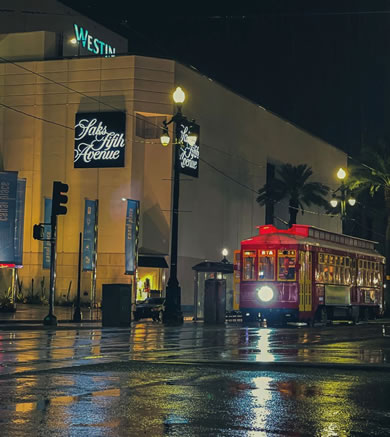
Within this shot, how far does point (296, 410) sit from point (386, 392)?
7.48 ft

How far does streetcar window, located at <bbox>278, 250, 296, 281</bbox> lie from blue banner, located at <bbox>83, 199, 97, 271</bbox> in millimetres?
20846

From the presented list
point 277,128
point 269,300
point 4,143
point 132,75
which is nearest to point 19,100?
point 4,143

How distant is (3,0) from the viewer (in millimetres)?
68625

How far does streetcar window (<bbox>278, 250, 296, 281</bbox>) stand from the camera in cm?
3584

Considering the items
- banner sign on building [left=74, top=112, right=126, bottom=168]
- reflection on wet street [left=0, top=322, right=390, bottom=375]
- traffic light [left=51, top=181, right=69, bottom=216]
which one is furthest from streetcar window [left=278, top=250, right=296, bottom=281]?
banner sign on building [left=74, top=112, right=126, bottom=168]

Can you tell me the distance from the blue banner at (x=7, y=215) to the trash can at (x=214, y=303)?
35.3 ft

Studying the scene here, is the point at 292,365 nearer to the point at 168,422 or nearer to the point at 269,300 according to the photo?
the point at 168,422

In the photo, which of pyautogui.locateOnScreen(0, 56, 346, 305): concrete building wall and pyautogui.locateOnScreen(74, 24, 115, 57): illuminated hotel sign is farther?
pyautogui.locateOnScreen(74, 24, 115, 57): illuminated hotel sign

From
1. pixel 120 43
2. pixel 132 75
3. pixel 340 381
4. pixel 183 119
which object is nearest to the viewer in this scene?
pixel 340 381

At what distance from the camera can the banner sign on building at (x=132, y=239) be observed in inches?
2327

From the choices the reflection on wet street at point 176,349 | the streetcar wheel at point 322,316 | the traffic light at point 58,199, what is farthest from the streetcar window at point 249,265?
the reflection on wet street at point 176,349

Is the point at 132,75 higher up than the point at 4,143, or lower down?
higher up

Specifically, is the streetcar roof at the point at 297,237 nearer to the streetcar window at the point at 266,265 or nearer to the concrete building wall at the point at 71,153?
the streetcar window at the point at 266,265

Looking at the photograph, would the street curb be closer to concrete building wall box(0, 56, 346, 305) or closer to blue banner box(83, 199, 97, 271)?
blue banner box(83, 199, 97, 271)
